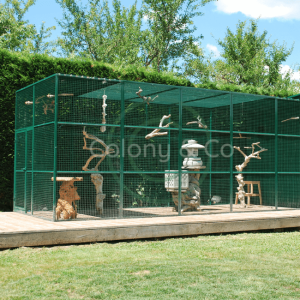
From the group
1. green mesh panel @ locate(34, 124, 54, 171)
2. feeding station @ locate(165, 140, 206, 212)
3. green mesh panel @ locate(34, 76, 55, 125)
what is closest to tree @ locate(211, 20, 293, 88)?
feeding station @ locate(165, 140, 206, 212)

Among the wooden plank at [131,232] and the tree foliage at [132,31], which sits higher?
the tree foliage at [132,31]

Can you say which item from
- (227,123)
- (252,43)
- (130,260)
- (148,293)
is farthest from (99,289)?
(252,43)

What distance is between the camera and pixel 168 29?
71.5 feet

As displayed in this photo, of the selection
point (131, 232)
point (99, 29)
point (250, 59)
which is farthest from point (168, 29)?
point (131, 232)

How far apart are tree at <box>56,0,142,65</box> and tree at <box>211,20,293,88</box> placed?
16.3ft

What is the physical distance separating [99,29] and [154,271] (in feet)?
69.4

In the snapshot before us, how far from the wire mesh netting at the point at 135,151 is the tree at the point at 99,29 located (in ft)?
44.5

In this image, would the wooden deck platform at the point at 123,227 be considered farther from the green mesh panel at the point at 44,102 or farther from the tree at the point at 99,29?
the tree at the point at 99,29

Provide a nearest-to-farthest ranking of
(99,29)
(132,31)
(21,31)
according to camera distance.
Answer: (21,31)
(132,31)
(99,29)

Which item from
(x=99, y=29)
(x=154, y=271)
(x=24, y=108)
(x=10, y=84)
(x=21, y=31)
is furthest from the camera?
(x=99, y=29)

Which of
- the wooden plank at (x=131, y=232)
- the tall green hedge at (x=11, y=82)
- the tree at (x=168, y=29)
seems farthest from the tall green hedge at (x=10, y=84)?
the tree at (x=168, y=29)

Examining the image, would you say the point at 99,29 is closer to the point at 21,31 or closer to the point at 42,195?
the point at 21,31

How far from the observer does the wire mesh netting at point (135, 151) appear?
6859mm

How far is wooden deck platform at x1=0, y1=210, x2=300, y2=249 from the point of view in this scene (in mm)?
5277
